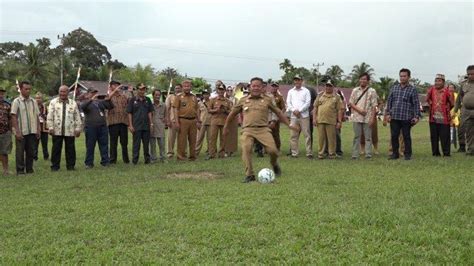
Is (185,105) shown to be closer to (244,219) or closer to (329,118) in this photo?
(329,118)

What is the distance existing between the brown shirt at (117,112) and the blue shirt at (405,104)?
633 cm

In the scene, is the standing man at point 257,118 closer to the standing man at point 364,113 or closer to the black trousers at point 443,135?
the standing man at point 364,113

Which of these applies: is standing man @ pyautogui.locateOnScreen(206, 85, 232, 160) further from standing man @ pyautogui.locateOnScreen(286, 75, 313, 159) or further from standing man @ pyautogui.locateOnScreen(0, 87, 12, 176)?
standing man @ pyautogui.locateOnScreen(0, 87, 12, 176)

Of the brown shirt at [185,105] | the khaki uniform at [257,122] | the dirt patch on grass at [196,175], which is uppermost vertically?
the brown shirt at [185,105]

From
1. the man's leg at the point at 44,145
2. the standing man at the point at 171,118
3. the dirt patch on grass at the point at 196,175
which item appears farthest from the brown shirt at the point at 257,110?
the man's leg at the point at 44,145

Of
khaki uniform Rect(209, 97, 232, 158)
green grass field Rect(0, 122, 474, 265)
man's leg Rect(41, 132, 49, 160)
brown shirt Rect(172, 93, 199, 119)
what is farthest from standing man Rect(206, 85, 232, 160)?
man's leg Rect(41, 132, 49, 160)

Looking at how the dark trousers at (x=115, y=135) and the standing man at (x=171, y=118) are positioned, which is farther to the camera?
the standing man at (x=171, y=118)

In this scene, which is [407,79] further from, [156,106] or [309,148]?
[156,106]

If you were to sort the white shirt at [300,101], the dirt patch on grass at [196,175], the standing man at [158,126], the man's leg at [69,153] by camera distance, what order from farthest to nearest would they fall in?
the white shirt at [300,101] → the standing man at [158,126] → the man's leg at [69,153] → the dirt patch on grass at [196,175]

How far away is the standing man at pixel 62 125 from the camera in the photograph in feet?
37.2

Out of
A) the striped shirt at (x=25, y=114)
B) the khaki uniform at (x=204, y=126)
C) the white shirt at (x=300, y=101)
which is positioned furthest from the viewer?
the khaki uniform at (x=204, y=126)

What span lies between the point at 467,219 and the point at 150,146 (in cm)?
872

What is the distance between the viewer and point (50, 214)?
6.64 metres

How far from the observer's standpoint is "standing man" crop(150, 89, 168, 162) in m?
12.8
